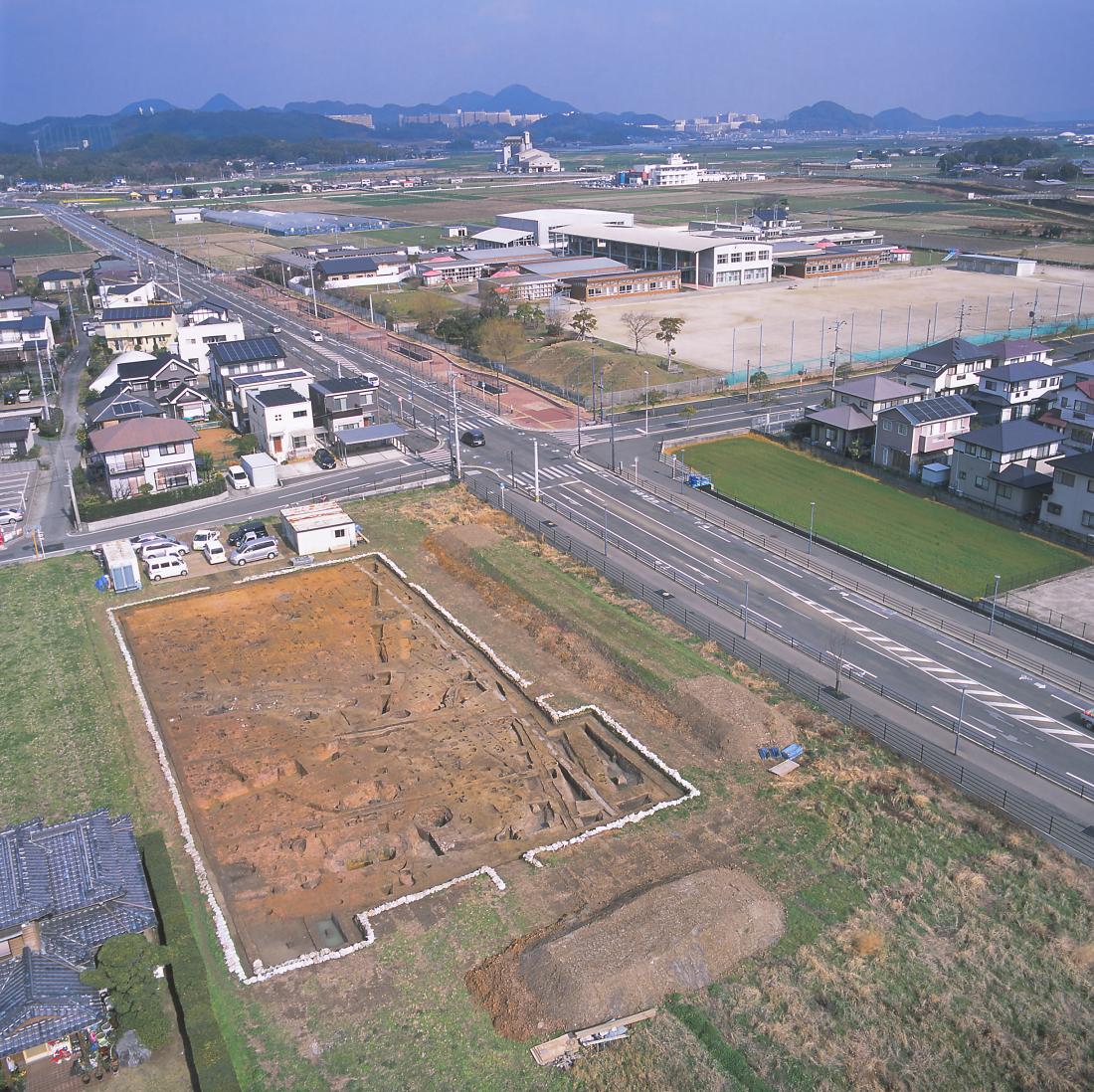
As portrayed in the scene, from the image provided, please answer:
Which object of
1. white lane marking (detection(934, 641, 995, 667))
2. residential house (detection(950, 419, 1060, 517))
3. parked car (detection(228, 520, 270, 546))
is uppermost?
residential house (detection(950, 419, 1060, 517))

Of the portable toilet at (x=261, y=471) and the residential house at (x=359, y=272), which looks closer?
the portable toilet at (x=261, y=471)

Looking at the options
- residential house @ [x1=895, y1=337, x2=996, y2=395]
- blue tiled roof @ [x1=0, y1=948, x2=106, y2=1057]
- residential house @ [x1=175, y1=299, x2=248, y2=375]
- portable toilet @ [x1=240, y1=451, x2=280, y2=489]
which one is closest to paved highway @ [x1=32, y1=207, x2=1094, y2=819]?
portable toilet @ [x1=240, y1=451, x2=280, y2=489]

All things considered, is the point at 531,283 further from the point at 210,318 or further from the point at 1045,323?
the point at 1045,323

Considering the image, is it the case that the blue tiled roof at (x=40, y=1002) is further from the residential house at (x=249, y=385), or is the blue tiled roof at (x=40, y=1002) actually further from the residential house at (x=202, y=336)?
the residential house at (x=202, y=336)

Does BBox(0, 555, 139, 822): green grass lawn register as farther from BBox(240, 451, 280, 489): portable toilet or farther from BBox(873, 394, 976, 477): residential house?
BBox(873, 394, 976, 477): residential house

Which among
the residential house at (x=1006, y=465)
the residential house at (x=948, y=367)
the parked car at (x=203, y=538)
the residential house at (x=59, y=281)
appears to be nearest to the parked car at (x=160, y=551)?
the parked car at (x=203, y=538)

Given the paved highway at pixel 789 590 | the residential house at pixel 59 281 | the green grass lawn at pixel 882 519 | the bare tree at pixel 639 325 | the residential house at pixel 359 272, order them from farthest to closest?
the residential house at pixel 359 272 → the residential house at pixel 59 281 → the bare tree at pixel 639 325 → the green grass lawn at pixel 882 519 → the paved highway at pixel 789 590

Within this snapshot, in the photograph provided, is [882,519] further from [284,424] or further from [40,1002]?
[40,1002]
